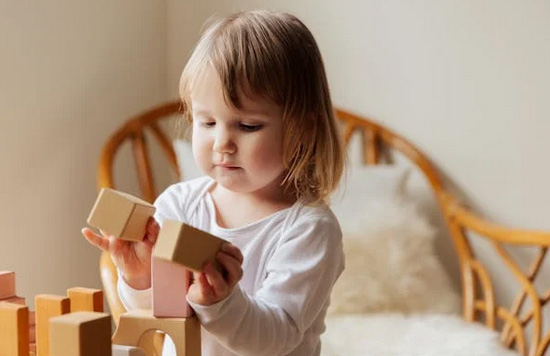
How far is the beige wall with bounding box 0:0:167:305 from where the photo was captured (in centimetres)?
207

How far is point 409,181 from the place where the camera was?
2416mm

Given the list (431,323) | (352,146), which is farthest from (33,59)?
(431,323)

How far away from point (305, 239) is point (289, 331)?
12 centimetres

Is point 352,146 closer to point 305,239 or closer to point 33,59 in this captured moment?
point 33,59

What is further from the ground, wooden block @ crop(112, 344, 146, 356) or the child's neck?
the child's neck

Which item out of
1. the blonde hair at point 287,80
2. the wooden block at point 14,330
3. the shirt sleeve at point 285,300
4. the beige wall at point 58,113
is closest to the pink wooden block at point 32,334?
the wooden block at point 14,330

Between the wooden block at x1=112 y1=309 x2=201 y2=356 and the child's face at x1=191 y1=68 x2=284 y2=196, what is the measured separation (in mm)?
226

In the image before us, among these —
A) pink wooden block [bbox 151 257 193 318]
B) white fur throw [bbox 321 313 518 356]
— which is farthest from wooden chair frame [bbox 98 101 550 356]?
pink wooden block [bbox 151 257 193 318]

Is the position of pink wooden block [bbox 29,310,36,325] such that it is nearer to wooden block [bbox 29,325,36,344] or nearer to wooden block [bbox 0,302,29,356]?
wooden block [bbox 29,325,36,344]

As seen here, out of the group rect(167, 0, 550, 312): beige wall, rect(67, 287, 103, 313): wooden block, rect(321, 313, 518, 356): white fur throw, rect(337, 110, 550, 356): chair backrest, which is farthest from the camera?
rect(167, 0, 550, 312): beige wall

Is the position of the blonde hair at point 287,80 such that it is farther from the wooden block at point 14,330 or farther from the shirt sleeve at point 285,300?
the wooden block at point 14,330

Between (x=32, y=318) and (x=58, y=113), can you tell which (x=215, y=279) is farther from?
(x=58, y=113)

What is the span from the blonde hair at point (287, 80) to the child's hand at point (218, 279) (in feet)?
0.77

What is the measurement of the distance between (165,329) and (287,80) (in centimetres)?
35
